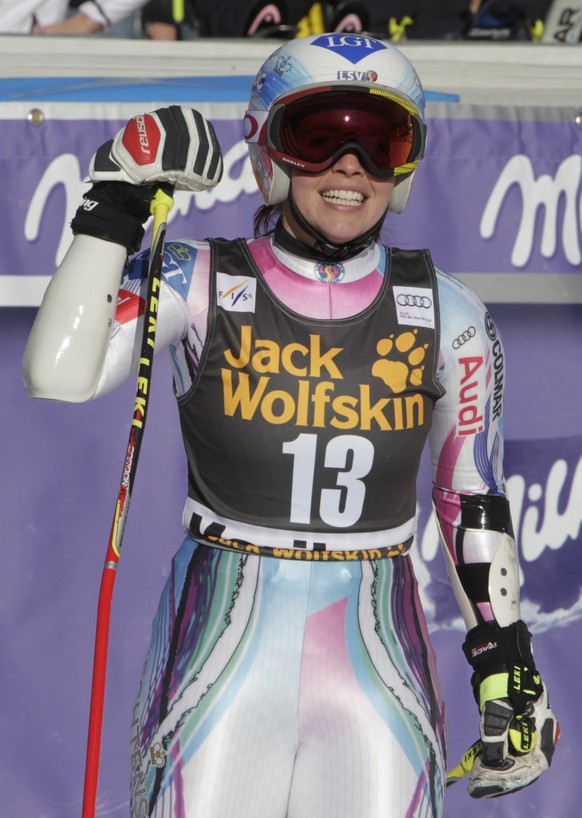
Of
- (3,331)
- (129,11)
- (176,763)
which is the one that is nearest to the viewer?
(176,763)

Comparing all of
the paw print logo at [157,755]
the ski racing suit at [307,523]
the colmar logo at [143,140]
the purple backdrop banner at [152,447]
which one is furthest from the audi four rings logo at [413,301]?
the purple backdrop banner at [152,447]

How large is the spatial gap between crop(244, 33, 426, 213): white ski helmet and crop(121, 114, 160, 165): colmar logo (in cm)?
30

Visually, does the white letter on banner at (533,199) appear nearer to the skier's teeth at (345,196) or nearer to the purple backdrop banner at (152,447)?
the purple backdrop banner at (152,447)

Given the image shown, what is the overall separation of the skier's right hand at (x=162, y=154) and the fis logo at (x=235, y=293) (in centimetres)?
23

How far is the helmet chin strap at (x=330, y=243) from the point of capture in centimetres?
259

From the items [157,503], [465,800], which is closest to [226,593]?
[157,503]

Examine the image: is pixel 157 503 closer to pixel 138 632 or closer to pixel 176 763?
pixel 138 632

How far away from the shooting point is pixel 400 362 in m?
2.56

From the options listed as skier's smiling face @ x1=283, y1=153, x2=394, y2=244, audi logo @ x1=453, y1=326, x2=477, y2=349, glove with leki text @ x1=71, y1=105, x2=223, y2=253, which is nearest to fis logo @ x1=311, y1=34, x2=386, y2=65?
skier's smiling face @ x1=283, y1=153, x2=394, y2=244

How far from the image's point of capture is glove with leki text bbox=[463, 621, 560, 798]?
2539 millimetres

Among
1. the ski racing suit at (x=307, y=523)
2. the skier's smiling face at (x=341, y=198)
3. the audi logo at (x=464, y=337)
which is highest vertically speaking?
the skier's smiling face at (x=341, y=198)

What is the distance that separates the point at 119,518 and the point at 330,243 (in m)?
0.71

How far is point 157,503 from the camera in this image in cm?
399

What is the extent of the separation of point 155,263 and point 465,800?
2.55 metres
